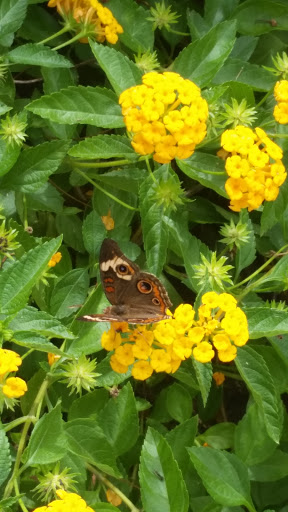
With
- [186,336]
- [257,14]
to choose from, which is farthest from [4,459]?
[257,14]

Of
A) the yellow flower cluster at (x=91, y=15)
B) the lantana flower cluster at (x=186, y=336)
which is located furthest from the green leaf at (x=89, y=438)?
the yellow flower cluster at (x=91, y=15)

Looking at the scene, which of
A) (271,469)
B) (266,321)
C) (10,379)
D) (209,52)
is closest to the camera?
(10,379)

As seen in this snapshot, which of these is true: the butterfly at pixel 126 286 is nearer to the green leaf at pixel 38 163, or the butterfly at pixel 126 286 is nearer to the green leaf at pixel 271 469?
the green leaf at pixel 38 163

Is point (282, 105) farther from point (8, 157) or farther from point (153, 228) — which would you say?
point (8, 157)

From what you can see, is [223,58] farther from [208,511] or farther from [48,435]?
[208,511]

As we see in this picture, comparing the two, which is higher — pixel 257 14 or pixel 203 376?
pixel 257 14

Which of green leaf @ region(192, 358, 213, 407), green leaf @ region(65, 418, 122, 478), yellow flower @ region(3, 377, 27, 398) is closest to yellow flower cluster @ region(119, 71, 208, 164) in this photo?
green leaf @ region(192, 358, 213, 407)

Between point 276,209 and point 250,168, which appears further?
point 276,209
